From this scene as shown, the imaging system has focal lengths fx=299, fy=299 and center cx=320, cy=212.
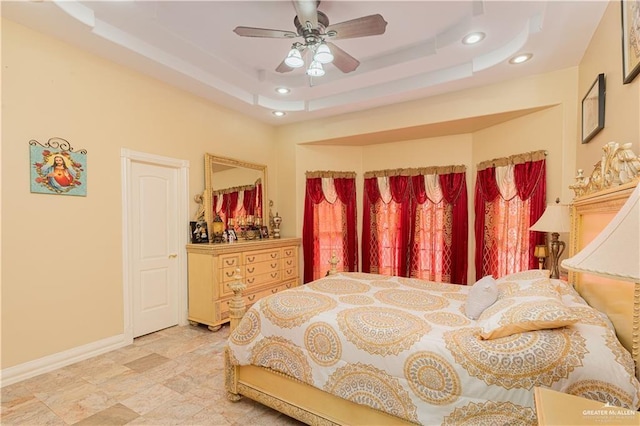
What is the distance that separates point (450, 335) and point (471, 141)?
3.37m

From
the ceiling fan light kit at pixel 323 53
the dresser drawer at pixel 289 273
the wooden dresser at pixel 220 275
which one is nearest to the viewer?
the ceiling fan light kit at pixel 323 53

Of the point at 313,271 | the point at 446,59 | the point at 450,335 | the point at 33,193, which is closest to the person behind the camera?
the point at 450,335

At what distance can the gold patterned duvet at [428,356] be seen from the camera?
1303mm

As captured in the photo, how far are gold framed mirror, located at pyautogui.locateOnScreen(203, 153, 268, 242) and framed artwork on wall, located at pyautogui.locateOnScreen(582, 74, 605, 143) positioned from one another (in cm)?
397

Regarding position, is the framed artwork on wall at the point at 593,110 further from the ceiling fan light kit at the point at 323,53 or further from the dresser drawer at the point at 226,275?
the dresser drawer at the point at 226,275

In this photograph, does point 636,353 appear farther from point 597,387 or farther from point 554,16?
point 554,16

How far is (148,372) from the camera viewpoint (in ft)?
8.59

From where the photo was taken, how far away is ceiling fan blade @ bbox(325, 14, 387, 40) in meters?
2.08

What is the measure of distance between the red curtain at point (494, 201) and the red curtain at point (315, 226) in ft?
6.00

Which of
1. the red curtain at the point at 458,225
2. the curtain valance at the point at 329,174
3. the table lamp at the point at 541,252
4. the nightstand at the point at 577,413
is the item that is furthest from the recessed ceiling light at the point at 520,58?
the nightstand at the point at 577,413

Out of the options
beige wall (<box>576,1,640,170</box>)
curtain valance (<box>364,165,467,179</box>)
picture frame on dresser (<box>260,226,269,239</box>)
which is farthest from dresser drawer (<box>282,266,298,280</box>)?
beige wall (<box>576,1,640,170</box>)

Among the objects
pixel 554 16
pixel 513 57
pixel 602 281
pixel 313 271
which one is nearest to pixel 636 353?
pixel 602 281

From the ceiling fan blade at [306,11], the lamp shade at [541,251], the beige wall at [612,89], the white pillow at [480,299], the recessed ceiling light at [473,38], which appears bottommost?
the white pillow at [480,299]

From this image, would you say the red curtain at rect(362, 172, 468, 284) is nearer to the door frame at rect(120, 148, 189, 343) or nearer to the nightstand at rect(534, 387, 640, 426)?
the door frame at rect(120, 148, 189, 343)
